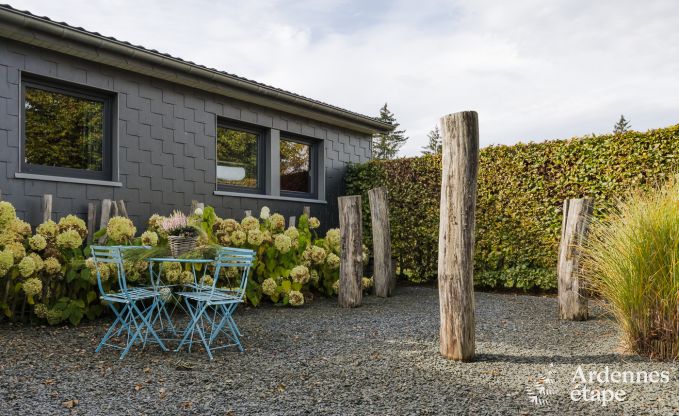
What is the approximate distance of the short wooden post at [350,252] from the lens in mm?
6453

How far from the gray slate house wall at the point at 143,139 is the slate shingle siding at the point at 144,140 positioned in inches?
0.4

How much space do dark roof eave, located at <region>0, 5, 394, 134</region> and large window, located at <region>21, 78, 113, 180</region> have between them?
500 mm

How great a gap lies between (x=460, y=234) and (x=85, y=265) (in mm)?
3674

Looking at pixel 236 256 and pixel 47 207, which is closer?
pixel 236 256

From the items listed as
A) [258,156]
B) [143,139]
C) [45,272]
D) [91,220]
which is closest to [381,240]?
[258,156]

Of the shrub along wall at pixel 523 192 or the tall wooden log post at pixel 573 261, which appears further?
the shrub along wall at pixel 523 192

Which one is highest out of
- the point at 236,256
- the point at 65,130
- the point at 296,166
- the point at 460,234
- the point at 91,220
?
the point at 65,130

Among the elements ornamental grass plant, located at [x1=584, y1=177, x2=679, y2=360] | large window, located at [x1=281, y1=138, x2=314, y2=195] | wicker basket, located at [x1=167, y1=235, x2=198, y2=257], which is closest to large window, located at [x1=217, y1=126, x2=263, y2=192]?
large window, located at [x1=281, y1=138, x2=314, y2=195]

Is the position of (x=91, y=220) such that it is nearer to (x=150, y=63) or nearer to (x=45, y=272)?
(x=45, y=272)

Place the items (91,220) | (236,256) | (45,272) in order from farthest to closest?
1. (91,220)
2. (45,272)
3. (236,256)

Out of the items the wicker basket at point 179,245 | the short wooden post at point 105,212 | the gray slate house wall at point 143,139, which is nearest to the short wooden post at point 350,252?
the gray slate house wall at point 143,139

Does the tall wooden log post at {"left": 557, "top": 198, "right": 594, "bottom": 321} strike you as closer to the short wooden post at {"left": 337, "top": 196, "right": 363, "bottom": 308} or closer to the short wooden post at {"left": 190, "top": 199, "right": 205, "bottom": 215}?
the short wooden post at {"left": 337, "top": 196, "right": 363, "bottom": 308}

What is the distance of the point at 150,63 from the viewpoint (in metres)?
6.58

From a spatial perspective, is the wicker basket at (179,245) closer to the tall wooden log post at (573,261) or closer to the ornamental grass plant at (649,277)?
the ornamental grass plant at (649,277)
